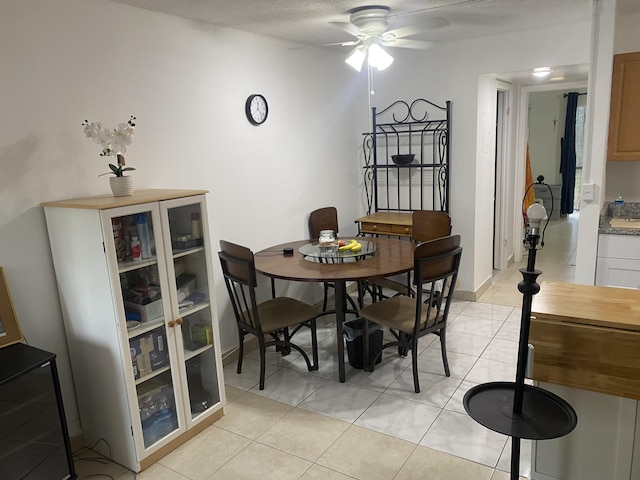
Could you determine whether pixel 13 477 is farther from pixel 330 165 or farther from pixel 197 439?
pixel 330 165

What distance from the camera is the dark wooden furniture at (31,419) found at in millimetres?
1935

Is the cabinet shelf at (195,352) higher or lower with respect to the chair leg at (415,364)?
higher

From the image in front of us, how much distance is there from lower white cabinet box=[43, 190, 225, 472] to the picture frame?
26 centimetres

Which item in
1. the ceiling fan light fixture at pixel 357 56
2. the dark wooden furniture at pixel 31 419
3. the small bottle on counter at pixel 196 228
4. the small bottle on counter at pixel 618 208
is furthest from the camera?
the small bottle on counter at pixel 618 208

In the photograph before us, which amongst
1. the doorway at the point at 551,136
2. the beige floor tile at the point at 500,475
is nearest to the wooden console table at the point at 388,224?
the beige floor tile at the point at 500,475

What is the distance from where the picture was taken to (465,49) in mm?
4203

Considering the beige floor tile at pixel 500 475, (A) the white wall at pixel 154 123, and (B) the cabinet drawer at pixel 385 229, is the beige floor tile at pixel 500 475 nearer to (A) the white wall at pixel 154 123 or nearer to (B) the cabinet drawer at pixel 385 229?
(A) the white wall at pixel 154 123

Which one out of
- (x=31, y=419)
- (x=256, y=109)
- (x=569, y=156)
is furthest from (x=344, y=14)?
(x=569, y=156)

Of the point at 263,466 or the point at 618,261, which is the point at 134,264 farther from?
the point at 618,261

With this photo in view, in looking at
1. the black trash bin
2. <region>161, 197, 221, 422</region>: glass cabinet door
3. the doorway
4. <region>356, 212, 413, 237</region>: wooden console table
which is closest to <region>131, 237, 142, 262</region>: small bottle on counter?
<region>161, 197, 221, 422</region>: glass cabinet door

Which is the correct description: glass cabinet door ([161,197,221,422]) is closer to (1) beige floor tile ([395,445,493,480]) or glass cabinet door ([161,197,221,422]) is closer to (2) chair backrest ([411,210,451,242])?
(1) beige floor tile ([395,445,493,480])

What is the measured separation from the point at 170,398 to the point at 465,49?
3.72m

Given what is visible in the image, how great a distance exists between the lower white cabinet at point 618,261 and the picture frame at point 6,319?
359cm

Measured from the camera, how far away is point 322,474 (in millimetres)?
2305
